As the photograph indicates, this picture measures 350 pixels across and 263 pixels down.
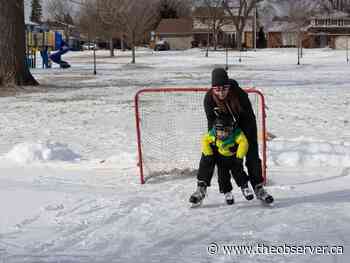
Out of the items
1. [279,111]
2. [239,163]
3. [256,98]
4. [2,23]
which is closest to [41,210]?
[239,163]

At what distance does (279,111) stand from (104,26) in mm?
52904

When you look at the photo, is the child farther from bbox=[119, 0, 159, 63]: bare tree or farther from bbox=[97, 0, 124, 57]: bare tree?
bbox=[97, 0, 124, 57]: bare tree

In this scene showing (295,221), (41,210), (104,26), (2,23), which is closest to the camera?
(295,221)

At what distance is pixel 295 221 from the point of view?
19.5ft

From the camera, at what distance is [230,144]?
6176 millimetres

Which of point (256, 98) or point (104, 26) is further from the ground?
point (104, 26)

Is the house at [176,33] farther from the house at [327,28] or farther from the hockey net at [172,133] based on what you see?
the hockey net at [172,133]

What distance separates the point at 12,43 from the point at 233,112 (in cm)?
1781

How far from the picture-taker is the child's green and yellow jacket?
20.0ft

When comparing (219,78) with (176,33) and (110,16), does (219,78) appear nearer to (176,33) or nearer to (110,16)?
(110,16)

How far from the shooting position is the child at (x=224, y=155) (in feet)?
20.1

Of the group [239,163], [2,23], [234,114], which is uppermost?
[2,23]

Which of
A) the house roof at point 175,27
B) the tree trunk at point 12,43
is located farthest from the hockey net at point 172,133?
the house roof at point 175,27

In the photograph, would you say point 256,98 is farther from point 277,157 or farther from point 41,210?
point 41,210
